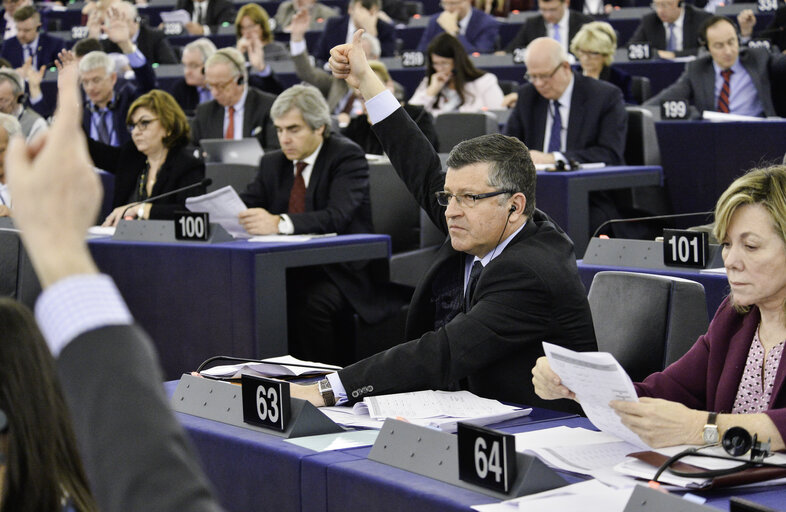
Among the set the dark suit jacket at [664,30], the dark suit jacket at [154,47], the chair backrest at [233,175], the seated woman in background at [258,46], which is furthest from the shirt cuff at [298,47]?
the chair backrest at [233,175]

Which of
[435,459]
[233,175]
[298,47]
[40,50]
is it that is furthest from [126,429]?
[40,50]

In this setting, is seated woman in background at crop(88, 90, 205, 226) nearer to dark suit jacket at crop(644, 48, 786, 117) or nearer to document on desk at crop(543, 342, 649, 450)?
dark suit jacket at crop(644, 48, 786, 117)

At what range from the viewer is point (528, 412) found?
7.00 feet

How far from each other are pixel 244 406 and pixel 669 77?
6103mm

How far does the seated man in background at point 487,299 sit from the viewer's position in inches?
90.0

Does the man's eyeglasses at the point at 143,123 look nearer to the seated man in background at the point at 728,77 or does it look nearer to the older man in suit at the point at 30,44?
the seated man in background at the point at 728,77

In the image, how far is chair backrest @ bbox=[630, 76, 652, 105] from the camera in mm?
7152

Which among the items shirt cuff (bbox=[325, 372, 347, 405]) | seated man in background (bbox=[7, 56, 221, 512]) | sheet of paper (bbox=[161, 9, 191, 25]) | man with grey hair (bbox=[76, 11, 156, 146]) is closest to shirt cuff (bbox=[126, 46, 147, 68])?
man with grey hair (bbox=[76, 11, 156, 146])

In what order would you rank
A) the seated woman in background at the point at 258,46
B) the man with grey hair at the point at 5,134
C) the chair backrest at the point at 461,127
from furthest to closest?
the seated woman in background at the point at 258,46 < the chair backrest at the point at 461,127 < the man with grey hair at the point at 5,134

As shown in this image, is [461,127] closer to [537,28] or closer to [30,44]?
[537,28]

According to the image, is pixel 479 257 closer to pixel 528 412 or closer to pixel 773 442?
pixel 528 412

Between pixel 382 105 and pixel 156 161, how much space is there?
2501 mm

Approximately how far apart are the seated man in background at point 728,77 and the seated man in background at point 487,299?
14.4 ft

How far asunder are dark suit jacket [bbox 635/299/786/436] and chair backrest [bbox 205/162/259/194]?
354 centimetres
